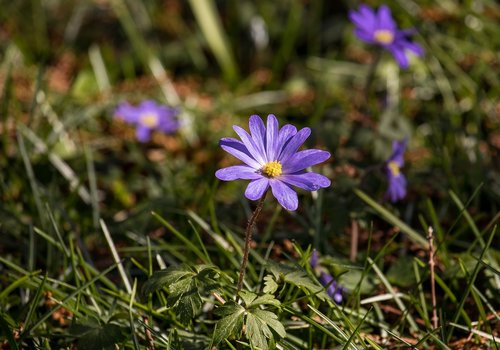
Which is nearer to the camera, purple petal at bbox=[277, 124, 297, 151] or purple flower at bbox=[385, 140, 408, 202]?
purple petal at bbox=[277, 124, 297, 151]

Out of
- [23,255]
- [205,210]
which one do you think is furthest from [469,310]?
[23,255]

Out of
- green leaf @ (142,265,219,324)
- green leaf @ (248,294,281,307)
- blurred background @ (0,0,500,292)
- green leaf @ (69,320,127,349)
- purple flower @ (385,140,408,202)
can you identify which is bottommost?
blurred background @ (0,0,500,292)

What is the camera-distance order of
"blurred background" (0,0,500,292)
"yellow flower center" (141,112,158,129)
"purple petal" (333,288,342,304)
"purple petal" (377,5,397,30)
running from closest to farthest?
"purple petal" (333,288,342,304)
"blurred background" (0,0,500,292)
"purple petal" (377,5,397,30)
"yellow flower center" (141,112,158,129)

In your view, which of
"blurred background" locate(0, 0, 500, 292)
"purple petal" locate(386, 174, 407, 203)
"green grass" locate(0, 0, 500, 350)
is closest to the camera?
"green grass" locate(0, 0, 500, 350)

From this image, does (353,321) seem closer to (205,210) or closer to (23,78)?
(205,210)

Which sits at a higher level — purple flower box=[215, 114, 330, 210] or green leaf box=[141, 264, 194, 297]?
purple flower box=[215, 114, 330, 210]

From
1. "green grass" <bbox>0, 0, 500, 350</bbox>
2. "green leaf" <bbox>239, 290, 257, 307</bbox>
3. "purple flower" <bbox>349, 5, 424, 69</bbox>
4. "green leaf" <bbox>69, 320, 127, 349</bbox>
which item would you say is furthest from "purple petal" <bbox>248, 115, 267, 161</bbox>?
"purple flower" <bbox>349, 5, 424, 69</bbox>

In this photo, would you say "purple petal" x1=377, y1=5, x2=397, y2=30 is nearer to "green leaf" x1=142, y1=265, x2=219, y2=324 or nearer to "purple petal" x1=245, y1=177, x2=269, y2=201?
"purple petal" x1=245, y1=177, x2=269, y2=201
